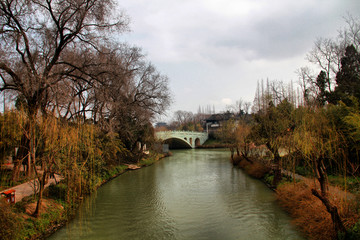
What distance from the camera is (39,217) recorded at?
6.52 metres

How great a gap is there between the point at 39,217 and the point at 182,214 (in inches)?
167

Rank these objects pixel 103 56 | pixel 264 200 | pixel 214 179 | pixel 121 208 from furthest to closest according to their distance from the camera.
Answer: pixel 214 179
pixel 103 56
pixel 264 200
pixel 121 208

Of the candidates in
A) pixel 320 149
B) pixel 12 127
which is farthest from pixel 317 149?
pixel 12 127

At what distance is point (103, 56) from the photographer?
1097 cm

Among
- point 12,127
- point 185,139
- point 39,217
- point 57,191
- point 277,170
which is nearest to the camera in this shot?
point 39,217

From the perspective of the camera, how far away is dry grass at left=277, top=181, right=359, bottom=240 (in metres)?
5.54

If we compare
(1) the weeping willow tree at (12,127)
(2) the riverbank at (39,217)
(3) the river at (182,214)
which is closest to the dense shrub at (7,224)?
(2) the riverbank at (39,217)

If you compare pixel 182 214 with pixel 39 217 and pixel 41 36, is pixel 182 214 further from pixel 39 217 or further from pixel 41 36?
pixel 41 36

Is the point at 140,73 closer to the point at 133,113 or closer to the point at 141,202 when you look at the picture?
the point at 133,113

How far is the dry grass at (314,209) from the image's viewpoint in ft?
18.2

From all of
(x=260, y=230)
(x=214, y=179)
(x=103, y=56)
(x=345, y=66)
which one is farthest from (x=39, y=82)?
(x=345, y=66)

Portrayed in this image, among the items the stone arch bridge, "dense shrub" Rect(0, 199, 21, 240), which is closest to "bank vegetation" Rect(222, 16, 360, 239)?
"dense shrub" Rect(0, 199, 21, 240)

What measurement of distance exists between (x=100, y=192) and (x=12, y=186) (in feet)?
11.5

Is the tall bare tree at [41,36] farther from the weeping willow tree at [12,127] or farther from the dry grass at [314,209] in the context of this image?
the dry grass at [314,209]
